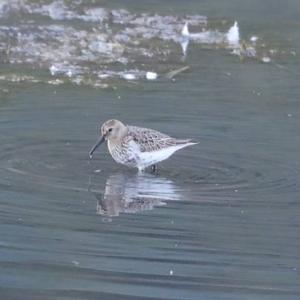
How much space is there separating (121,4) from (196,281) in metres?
13.1

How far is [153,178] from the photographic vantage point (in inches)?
442

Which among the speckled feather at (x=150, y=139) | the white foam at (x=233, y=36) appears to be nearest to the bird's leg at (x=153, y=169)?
the speckled feather at (x=150, y=139)

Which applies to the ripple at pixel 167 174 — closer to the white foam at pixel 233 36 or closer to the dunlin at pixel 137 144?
the dunlin at pixel 137 144

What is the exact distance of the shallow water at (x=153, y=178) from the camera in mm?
8562

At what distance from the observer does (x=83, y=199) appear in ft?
33.8

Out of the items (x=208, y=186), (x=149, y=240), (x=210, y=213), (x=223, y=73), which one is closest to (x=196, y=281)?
(x=149, y=240)

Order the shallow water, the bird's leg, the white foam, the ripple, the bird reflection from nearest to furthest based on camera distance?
the shallow water < the bird reflection < the ripple < the bird's leg < the white foam

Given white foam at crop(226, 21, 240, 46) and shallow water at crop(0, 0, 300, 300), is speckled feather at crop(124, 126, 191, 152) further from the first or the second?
white foam at crop(226, 21, 240, 46)

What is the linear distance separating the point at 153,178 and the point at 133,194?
2.19 feet

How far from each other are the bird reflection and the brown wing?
0.27 metres

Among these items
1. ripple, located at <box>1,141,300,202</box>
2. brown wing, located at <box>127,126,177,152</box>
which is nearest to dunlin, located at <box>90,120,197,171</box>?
brown wing, located at <box>127,126,177,152</box>

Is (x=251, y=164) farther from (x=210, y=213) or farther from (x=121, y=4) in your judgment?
(x=121, y=4)

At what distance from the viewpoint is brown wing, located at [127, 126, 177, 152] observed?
1150 cm

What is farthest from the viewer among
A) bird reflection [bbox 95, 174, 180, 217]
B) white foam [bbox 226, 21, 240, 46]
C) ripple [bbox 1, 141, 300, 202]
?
white foam [bbox 226, 21, 240, 46]
